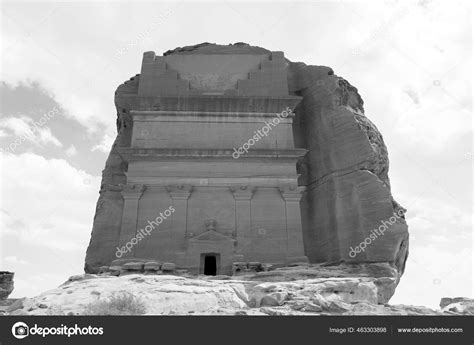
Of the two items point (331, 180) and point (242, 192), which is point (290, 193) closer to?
point (242, 192)

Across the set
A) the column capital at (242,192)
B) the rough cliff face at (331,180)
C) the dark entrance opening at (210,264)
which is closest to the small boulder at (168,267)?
the dark entrance opening at (210,264)

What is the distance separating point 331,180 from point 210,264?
26.7 ft

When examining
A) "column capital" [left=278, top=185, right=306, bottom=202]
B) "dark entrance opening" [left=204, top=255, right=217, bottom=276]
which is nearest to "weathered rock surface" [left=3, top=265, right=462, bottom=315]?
"dark entrance opening" [left=204, top=255, right=217, bottom=276]

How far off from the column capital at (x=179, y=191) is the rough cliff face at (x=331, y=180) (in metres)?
3.73

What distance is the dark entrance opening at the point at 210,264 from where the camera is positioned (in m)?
21.4

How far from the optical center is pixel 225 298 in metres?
12.8

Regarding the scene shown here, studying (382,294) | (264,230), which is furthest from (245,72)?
(382,294)

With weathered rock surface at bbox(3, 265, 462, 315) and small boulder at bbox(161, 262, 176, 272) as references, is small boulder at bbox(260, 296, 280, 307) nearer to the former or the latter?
weathered rock surface at bbox(3, 265, 462, 315)

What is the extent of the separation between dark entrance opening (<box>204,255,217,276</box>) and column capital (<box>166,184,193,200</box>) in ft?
11.0

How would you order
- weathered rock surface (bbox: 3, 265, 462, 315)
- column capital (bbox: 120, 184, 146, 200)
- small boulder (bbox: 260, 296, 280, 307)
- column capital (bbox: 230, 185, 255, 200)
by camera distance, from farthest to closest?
column capital (bbox: 230, 185, 255, 200)
column capital (bbox: 120, 184, 146, 200)
small boulder (bbox: 260, 296, 280, 307)
weathered rock surface (bbox: 3, 265, 462, 315)

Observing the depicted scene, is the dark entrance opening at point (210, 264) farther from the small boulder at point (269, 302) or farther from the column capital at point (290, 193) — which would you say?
the small boulder at point (269, 302)

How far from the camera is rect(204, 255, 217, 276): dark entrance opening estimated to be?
21359 mm

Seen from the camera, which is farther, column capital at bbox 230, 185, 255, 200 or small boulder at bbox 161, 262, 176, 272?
column capital at bbox 230, 185, 255, 200

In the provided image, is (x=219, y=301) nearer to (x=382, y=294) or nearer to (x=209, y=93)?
(x=382, y=294)
